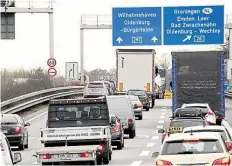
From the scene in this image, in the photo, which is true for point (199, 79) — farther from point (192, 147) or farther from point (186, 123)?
point (192, 147)

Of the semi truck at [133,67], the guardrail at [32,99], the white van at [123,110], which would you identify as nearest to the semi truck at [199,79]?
the white van at [123,110]

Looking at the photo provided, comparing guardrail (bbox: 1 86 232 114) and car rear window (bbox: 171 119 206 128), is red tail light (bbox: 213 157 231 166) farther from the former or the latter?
guardrail (bbox: 1 86 232 114)

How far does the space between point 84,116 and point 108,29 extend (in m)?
41.4

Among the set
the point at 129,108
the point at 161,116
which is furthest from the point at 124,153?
the point at 161,116

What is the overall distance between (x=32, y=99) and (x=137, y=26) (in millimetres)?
8140

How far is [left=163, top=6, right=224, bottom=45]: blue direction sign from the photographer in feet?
172

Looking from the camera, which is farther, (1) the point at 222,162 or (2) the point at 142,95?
(2) the point at 142,95

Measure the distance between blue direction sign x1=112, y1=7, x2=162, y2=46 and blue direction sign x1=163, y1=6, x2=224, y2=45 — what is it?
0.83 meters

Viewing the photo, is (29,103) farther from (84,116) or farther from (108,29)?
(84,116)

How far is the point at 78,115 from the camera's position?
25.0 m

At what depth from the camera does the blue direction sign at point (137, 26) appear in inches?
2117

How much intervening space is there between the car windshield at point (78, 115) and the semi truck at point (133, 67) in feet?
109

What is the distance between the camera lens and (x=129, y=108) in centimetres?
3444

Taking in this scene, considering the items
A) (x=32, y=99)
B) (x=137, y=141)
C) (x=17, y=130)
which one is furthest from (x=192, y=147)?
(x=32, y=99)
